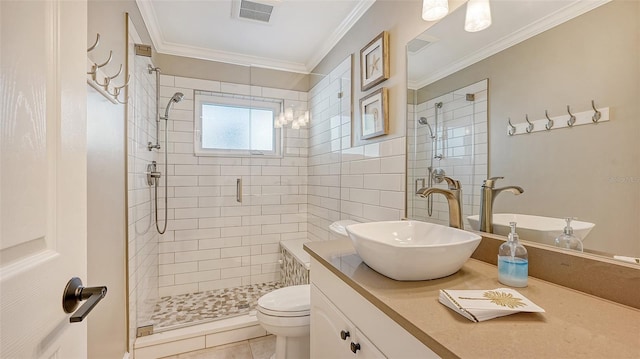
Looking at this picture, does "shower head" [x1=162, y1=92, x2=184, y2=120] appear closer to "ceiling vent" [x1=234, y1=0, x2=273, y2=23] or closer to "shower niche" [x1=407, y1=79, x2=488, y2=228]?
"ceiling vent" [x1=234, y1=0, x2=273, y2=23]

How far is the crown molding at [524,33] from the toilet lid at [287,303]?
145 centimetres

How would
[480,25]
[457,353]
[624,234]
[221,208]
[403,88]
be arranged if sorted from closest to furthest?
[457,353] < [624,234] < [480,25] < [403,88] < [221,208]

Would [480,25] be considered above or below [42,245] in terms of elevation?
above

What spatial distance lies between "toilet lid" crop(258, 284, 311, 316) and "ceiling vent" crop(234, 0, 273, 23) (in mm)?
2026

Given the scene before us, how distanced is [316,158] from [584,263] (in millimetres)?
2290

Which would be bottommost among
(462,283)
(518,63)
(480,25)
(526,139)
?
(462,283)

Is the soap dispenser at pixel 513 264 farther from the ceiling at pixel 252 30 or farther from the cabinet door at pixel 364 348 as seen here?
the ceiling at pixel 252 30

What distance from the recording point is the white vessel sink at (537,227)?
0.87m

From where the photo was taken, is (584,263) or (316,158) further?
(316,158)

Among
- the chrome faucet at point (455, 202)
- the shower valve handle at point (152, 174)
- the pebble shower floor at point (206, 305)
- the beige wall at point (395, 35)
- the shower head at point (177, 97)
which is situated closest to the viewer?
the chrome faucet at point (455, 202)

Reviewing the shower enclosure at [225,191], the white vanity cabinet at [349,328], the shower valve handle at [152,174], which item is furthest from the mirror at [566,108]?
the shower valve handle at [152,174]

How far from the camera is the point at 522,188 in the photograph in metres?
1.03

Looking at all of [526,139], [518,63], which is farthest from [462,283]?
[518,63]

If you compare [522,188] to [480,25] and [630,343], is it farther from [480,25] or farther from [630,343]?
[480,25]
